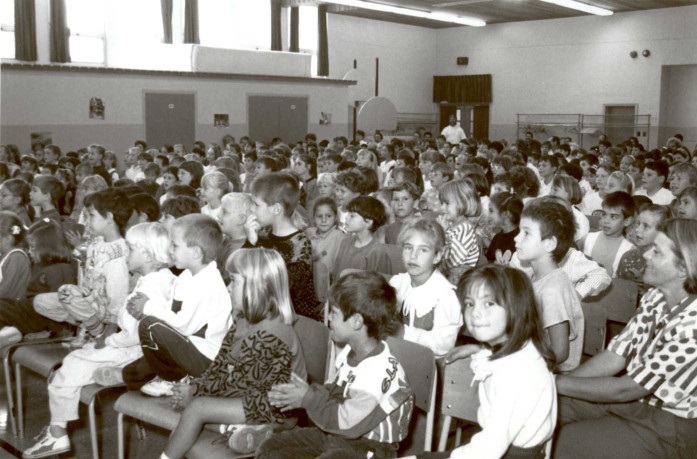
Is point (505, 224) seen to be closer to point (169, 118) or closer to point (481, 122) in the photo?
point (169, 118)

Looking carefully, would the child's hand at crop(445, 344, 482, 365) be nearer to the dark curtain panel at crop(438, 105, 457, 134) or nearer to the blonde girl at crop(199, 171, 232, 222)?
the blonde girl at crop(199, 171, 232, 222)

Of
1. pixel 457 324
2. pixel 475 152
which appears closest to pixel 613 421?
pixel 457 324

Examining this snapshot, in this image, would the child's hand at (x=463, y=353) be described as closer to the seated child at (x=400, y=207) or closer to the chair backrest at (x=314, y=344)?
the chair backrest at (x=314, y=344)

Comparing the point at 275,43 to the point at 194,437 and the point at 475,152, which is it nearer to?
the point at 475,152

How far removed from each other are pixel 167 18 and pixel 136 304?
14985mm

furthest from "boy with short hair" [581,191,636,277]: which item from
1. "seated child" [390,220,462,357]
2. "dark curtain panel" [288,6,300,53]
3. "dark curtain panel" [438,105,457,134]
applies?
"dark curtain panel" [438,105,457,134]

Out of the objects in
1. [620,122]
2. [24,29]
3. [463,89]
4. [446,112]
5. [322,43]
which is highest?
[322,43]

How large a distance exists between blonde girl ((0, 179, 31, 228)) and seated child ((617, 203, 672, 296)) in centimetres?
447

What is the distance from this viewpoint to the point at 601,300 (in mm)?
3846

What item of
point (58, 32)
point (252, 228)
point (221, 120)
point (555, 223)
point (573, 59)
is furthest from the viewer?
point (573, 59)

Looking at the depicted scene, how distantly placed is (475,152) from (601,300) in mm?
8209

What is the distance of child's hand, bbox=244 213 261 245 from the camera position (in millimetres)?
4398

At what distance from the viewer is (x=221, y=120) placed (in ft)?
56.7

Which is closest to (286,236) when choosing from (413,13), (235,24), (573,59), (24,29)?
(24,29)
